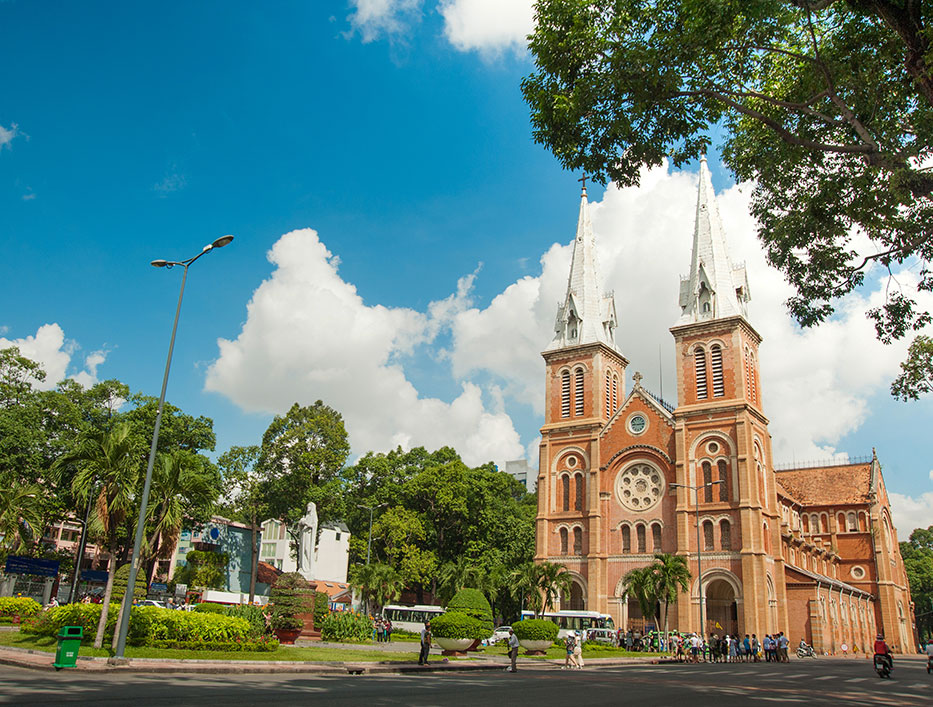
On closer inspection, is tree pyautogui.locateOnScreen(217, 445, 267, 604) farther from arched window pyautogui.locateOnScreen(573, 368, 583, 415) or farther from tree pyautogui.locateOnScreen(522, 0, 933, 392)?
tree pyautogui.locateOnScreen(522, 0, 933, 392)

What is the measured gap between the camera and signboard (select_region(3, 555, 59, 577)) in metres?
34.5

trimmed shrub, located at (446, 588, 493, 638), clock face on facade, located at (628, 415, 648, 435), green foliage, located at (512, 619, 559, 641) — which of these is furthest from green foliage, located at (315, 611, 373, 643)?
clock face on facade, located at (628, 415, 648, 435)

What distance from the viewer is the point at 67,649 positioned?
13.9 meters

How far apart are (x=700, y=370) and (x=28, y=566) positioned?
4064 cm

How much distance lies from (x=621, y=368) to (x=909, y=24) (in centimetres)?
4690

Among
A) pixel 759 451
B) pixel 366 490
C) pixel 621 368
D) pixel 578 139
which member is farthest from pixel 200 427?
pixel 578 139

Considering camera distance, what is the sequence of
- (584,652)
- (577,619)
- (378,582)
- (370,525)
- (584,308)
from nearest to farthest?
(584,652)
(577,619)
(378,582)
(370,525)
(584,308)

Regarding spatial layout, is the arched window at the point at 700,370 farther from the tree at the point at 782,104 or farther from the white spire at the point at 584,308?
the tree at the point at 782,104

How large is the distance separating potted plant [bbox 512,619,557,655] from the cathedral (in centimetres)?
1216

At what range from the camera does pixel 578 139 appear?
44.6 ft

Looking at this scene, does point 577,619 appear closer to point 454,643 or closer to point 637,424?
point 637,424

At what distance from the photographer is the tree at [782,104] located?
37.1 ft

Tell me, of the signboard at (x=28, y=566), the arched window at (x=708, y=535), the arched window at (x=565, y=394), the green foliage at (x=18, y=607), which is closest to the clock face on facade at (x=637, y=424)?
the arched window at (x=565, y=394)

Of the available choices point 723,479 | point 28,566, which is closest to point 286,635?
point 28,566
